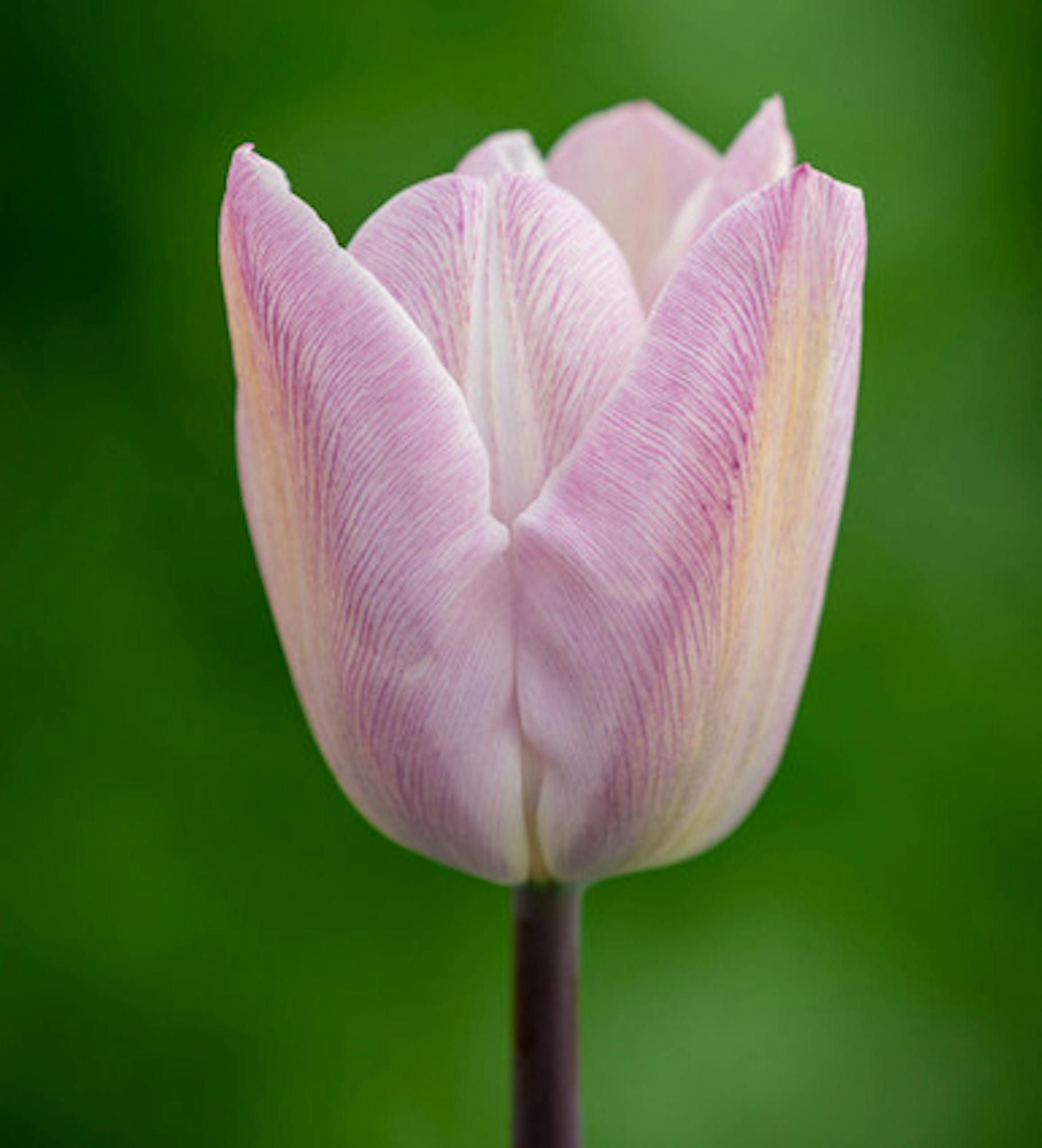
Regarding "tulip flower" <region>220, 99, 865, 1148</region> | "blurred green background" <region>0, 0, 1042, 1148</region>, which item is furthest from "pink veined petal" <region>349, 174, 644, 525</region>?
"blurred green background" <region>0, 0, 1042, 1148</region>

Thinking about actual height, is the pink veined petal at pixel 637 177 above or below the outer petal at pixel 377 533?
above

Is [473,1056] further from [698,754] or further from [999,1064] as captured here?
[698,754]

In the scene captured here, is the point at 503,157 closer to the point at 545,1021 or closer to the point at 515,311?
the point at 515,311

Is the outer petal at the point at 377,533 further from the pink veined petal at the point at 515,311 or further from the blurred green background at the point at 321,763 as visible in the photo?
the blurred green background at the point at 321,763

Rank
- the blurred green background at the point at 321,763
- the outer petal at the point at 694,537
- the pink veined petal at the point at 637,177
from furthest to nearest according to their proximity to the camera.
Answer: the blurred green background at the point at 321,763 → the pink veined petal at the point at 637,177 → the outer petal at the point at 694,537

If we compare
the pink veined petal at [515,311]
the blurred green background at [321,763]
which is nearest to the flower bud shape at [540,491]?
the pink veined petal at [515,311]

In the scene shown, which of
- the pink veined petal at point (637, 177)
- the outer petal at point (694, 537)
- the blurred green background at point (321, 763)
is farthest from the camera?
the blurred green background at point (321, 763)

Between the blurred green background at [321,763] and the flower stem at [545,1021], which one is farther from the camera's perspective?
the blurred green background at [321,763]

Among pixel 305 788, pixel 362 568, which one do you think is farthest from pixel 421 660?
pixel 305 788
